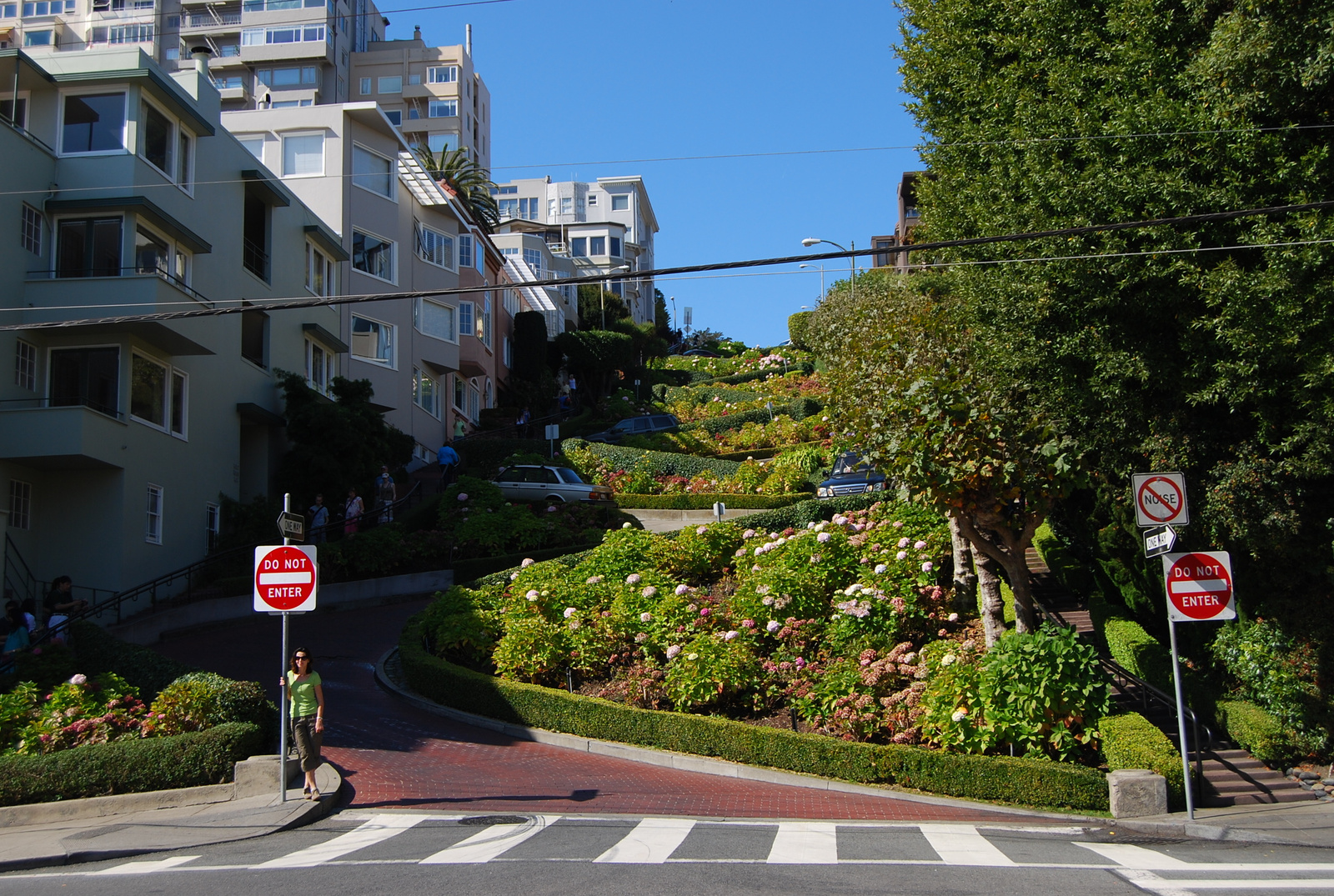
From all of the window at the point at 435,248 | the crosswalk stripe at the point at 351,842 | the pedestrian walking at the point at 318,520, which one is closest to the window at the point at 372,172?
the window at the point at 435,248

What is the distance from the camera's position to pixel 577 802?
12023 millimetres

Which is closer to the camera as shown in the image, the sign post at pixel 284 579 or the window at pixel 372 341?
the sign post at pixel 284 579

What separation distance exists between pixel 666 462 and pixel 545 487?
571 cm

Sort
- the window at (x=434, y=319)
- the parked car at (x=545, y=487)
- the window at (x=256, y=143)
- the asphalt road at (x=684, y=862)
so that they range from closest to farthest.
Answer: the asphalt road at (x=684, y=862) → the parked car at (x=545, y=487) → the window at (x=256, y=143) → the window at (x=434, y=319)

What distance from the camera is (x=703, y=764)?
46.0ft

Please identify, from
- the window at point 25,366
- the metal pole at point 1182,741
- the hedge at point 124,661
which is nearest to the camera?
the metal pole at point 1182,741

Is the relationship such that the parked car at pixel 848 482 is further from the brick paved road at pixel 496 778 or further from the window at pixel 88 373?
the window at pixel 88 373

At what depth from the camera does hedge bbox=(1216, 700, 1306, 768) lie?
44.3 ft

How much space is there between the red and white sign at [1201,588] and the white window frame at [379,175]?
29.7m

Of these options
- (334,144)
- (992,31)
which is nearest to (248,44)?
(334,144)

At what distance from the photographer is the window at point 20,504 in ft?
68.7

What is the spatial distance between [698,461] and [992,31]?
65.0 feet

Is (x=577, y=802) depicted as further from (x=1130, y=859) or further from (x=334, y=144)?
(x=334, y=144)

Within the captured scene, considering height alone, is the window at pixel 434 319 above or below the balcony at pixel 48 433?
above
